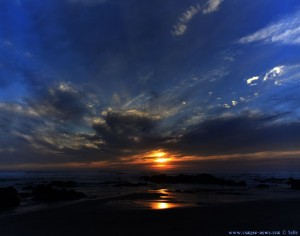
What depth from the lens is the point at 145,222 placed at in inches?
782

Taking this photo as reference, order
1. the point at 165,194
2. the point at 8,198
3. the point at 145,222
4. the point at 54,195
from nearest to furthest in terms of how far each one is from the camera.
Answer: the point at 145,222 → the point at 8,198 → the point at 54,195 → the point at 165,194

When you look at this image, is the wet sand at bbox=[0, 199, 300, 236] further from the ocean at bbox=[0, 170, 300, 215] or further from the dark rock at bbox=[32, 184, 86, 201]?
the dark rock at bbox=[32, 184, 86, 201]

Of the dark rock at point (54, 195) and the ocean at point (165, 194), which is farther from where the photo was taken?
the dark rock at point (54, 195)

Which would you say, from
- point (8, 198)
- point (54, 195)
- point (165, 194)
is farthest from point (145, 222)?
point (165, 194)

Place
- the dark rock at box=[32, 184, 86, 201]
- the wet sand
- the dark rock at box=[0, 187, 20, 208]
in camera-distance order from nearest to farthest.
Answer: the wet sand, the dark rock at box=[0, 187, 20, 208], the dark rock at box=[32, 184, 86, 201]

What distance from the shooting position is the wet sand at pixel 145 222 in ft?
55.7

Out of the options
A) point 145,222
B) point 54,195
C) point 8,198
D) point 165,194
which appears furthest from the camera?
point 165,194

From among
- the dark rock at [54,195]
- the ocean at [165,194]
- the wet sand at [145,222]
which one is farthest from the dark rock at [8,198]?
the wet sand at [145,222]

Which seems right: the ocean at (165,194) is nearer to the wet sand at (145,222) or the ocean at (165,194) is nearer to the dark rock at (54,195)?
the dark rock at (54,195)

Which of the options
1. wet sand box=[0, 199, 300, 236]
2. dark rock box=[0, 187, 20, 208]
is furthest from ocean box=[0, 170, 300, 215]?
wet sand box=[0, 199, 300, 236]

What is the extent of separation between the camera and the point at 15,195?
3198 cm

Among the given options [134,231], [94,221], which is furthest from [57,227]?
[134,231]

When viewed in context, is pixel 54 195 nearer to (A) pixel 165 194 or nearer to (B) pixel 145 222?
(A) pixel 165 194

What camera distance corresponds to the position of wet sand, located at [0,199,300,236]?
16969 mm
